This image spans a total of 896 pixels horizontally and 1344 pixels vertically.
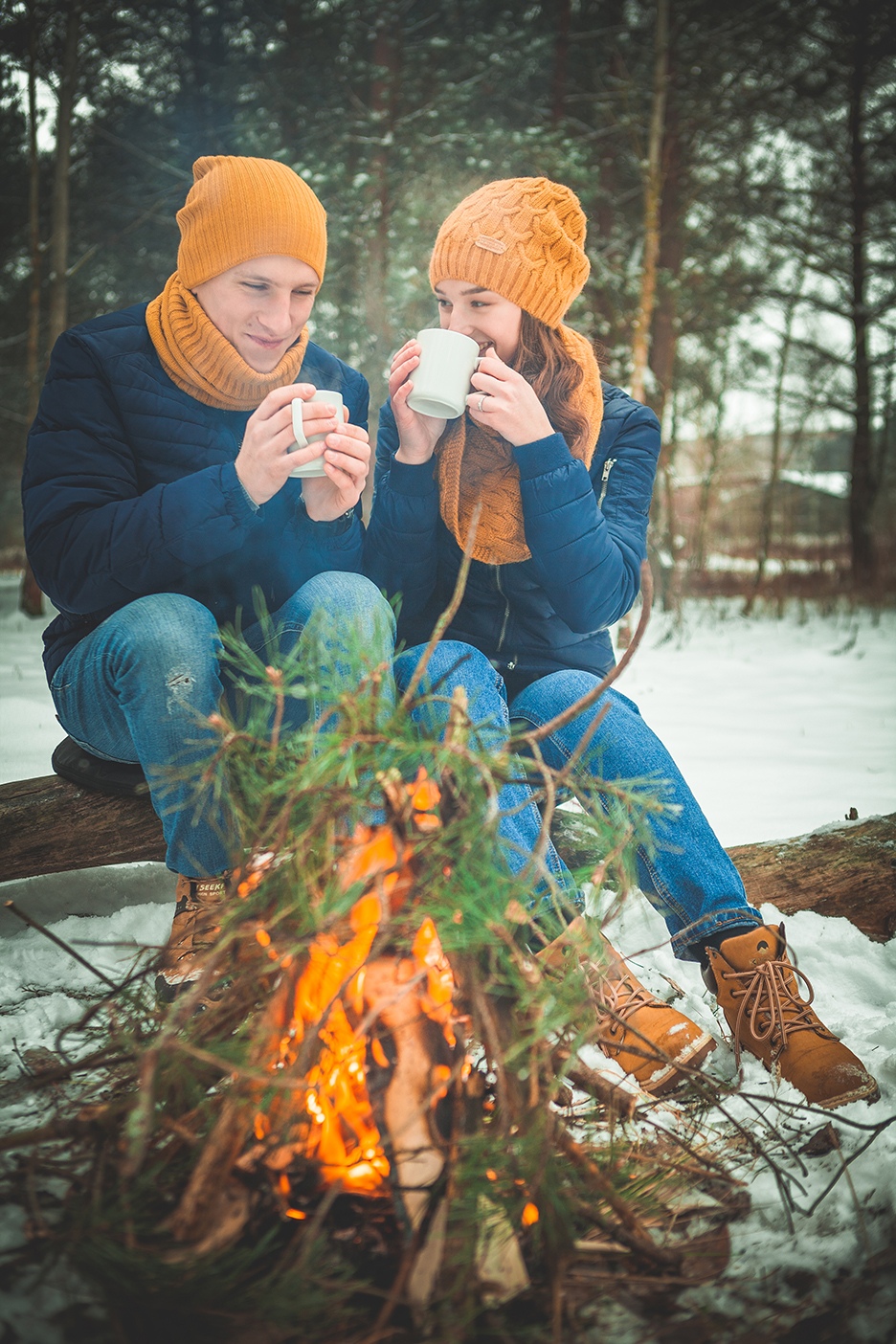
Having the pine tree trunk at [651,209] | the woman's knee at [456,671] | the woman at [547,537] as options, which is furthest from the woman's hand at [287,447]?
the pine tree trunk at [651,209]

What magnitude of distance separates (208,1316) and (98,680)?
1092 millimetres

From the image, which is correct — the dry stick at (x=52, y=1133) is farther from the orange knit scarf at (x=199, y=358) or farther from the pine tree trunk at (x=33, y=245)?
the pine tree trunk at (x=33, y=245)

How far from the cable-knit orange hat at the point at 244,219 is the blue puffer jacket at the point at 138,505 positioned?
9.3 inches

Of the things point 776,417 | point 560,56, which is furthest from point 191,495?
point 776,417

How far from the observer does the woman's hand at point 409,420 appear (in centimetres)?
179

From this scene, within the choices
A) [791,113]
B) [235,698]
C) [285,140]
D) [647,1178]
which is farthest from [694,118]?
[647,1178]

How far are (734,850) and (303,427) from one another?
1.50 metres

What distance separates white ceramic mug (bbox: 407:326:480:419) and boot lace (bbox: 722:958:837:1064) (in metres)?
1.25

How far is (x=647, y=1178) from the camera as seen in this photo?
106cm

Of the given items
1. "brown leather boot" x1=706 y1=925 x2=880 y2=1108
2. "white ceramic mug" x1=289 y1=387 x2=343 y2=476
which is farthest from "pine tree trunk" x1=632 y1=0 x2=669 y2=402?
"brown leather boot" x1=706 y1=925 x2=880 y2=1108

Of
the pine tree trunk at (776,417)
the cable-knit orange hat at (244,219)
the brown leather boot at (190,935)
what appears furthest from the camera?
the pine tree trunk at (776,417)

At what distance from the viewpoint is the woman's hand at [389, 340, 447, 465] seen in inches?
70.3

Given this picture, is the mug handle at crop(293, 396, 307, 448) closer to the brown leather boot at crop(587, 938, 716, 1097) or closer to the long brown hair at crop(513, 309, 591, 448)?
the long brown hair at crop(513, 309, 591, 448)

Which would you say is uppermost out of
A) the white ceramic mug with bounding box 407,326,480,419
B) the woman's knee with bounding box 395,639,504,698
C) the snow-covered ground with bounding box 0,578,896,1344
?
the white ceramic mug with bounding box 407,326,480,419
